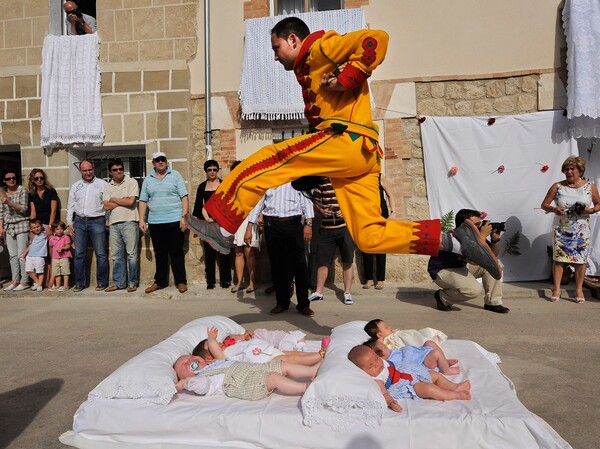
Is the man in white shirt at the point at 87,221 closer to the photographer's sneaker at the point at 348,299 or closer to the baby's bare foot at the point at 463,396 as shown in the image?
the photographer's sneaker at the point at 348,299

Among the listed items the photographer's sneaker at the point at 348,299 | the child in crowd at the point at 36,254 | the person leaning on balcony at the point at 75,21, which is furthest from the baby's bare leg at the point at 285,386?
the person leaning on balcony at the point at 75,21

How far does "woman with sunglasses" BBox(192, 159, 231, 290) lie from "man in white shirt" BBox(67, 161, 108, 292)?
4.95 ft

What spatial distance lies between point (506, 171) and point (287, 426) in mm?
5845

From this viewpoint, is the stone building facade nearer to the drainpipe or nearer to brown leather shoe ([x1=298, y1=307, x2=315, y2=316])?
the drainpipe

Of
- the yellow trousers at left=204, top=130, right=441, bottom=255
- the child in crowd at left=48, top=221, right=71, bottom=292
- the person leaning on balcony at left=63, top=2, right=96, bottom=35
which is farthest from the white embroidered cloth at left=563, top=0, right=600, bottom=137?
the child in crowd at left=48, top=221, right=71, bottom=292

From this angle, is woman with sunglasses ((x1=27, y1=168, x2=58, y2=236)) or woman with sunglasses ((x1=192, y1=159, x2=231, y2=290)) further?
woman with sunglasses ((x1=27, y1=168, x2=58, y2=236))

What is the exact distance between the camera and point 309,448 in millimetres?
2570

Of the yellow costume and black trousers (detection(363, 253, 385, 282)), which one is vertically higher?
the yellow costume

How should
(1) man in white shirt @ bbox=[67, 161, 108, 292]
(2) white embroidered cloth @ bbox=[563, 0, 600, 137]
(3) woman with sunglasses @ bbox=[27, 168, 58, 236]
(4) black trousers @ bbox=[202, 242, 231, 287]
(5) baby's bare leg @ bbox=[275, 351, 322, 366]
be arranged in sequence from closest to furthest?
(5) baby's bare leg @ bbox=[275, 351, 322, 366]
(2) white embroidered cloth @ bbox=[563, 0, 600, 137]
(4) black trousers @ bbox=[202, 242, 231, 287]
(1) man in white shirt @ bbox=[67, 161, 108, 292]
(3) woman with sunglasses @ bbox=[27, 168, 58, 236]

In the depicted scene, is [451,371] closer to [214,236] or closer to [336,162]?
[336,162]

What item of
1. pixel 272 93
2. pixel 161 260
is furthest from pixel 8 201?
pixel 272 93

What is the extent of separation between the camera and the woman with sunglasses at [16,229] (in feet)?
25.9

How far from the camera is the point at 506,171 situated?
736cm

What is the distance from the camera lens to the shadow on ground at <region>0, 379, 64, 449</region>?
2916mm
